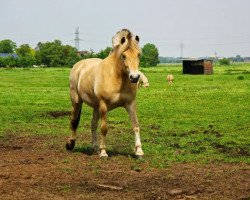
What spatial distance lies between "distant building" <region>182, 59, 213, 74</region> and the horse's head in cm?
7576

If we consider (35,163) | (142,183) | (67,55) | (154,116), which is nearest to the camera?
(142,183)

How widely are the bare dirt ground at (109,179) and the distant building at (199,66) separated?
75901 millimetres

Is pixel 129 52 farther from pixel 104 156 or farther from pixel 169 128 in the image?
pixel 169 128

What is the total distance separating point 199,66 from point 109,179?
8064 cm

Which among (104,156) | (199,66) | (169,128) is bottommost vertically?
(169,128)

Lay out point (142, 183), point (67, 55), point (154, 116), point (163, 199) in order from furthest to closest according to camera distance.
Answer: point (67, 55)
point (154, 116)
point (142, 183)
point (163, 199)

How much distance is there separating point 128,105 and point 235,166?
2672mm

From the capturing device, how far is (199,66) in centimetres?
8812

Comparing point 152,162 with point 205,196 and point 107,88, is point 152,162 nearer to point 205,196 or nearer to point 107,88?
point 107,88

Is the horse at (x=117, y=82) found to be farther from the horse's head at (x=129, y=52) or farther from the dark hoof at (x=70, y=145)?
the dark hoof at (x=70, y=145)

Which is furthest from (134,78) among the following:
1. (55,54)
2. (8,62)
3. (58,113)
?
(55,54)

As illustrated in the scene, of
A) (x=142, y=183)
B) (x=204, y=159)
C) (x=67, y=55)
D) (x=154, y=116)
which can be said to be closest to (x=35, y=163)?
(x=142, y=183)

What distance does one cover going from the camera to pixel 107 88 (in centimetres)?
1109

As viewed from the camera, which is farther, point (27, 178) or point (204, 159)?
point (204, 159)
